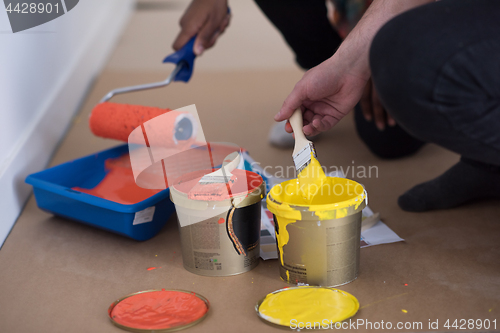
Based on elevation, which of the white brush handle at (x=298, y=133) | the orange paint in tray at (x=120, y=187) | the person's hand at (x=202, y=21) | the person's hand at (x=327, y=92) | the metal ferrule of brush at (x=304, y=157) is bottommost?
the orange paint in tray at (x=120, y=187)

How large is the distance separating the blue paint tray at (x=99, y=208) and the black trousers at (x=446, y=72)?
48 cm

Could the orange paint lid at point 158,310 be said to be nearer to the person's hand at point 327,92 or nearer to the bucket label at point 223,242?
the bucket label at point 223,242

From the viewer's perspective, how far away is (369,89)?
4.20 ft

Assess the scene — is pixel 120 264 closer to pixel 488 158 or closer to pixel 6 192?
pixel 6 192

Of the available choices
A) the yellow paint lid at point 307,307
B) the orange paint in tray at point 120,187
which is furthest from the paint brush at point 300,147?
the orange paint in tray at point 120,187

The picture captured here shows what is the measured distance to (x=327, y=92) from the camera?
928 mm

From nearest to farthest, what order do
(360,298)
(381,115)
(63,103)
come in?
(360,298), (381,115), (63,103)

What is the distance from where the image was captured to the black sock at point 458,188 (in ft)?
3.43

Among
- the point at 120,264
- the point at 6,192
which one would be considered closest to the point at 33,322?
the point at 120,264

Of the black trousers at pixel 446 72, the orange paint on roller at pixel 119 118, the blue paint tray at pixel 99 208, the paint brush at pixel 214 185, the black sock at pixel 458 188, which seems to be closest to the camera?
the black trousers at pixel 446 72

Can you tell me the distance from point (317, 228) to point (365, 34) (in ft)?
1.18

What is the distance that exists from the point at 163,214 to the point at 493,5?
69 centimetres

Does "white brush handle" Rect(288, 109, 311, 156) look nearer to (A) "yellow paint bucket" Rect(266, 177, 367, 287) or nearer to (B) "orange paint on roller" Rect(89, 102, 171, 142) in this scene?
(A) "yellow paint bucket" Rect(266, 177, 367, 287)

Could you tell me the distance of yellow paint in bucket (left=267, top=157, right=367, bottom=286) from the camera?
75cm
